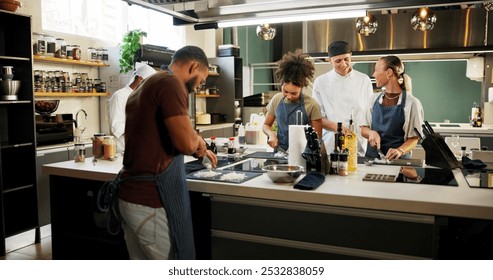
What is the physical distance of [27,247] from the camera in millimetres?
4141

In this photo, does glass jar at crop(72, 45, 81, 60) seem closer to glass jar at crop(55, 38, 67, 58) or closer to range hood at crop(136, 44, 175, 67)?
glass jar at crop(55, 38, 67, 58)

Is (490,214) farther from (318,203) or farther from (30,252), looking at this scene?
(30,252)

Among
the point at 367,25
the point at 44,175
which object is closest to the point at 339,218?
the point at 367,25

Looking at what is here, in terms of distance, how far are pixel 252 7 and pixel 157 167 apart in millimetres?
1619

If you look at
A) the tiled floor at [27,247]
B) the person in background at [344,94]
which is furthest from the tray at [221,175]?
the tiled floor at [27,247]

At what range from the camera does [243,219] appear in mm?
2289

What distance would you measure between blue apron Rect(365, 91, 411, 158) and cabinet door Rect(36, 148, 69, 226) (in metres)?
3.29

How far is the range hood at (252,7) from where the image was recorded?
109 inches

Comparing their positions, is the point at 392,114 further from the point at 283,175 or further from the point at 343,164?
the point at 283,175

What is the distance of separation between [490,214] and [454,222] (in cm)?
15

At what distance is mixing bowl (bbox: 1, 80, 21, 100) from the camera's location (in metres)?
3.98

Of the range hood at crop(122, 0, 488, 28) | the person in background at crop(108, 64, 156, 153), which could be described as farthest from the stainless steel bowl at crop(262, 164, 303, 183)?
the person in background at crop(108, 64, 156, 153)

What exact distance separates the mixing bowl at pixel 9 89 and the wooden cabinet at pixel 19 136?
0.12 metres

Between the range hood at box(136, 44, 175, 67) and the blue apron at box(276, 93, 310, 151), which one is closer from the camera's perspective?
the blue apron at box(276, 93, 310, 151)
